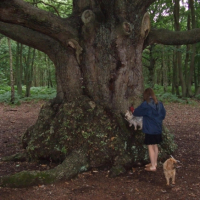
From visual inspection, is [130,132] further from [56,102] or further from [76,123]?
[56,102]

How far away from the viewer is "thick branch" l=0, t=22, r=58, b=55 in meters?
5.59

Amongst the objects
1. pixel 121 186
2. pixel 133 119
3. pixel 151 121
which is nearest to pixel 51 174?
pixel 121 186

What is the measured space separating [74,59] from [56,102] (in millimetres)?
1227

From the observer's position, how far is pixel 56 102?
5.94 metres

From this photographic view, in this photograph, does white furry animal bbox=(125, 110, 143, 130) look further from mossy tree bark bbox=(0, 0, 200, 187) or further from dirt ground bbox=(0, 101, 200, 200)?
dirt ground bbox=(0, 101, 200, 200)

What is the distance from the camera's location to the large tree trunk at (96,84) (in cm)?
497

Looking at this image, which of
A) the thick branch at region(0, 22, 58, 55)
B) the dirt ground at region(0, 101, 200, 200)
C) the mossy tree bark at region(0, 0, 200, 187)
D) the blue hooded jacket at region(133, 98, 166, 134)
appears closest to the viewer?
the dirt ground at region(0, 101, 200, 200)

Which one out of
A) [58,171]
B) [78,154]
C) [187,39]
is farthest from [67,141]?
[187,39]

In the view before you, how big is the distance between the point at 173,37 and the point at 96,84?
7.51ft

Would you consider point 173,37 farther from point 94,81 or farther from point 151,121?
point 151,121

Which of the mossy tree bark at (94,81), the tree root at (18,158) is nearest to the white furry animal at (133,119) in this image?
the mossy tree bark at (94,81)

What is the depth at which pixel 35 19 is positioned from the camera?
14.8 ft

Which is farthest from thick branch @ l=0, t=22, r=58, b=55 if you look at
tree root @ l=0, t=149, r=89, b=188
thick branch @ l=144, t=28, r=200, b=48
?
tree root @ l=0, t=149, r=89, b=188

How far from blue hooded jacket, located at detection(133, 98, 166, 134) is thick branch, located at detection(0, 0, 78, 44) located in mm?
2226
